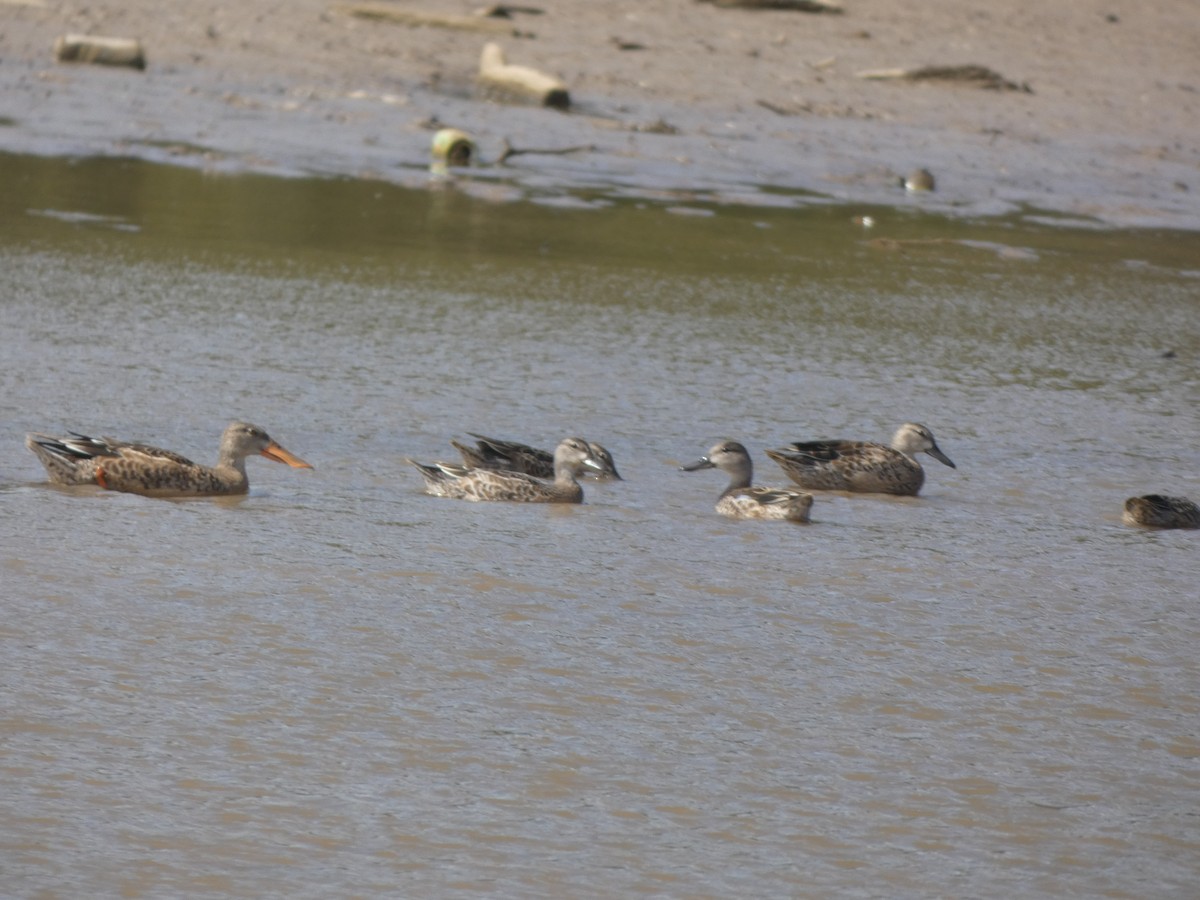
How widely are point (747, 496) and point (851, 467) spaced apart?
0.84 m

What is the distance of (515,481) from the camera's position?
331 inches

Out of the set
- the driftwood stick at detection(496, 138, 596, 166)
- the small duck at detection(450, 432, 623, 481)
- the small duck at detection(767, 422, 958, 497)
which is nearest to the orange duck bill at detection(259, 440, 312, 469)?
the small duck at detection(450, 432, 623, 481)

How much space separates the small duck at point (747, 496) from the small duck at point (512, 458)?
18.7 inches

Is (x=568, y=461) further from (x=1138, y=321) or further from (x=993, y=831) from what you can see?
(x=1138, y=321)

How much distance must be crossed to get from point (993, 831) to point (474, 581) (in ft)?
8.14

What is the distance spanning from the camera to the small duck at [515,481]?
8234 mm

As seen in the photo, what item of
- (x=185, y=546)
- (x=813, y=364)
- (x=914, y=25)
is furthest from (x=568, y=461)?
(x=914, y=25)

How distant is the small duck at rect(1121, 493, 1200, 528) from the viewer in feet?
27.0

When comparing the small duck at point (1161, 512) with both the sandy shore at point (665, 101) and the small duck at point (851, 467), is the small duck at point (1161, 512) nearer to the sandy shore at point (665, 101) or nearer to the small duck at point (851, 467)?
the small duck at point (851, 467)

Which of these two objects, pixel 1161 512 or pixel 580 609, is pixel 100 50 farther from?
pixel 580 609

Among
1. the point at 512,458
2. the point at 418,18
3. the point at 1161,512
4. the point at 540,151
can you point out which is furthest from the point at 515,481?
the point at 418,18

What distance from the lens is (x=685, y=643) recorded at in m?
6.29

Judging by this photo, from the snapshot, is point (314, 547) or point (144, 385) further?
point (144, 385)

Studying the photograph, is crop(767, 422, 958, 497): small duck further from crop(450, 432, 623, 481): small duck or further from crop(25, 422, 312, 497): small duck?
crop(25, 422, 312, 497): small duck
